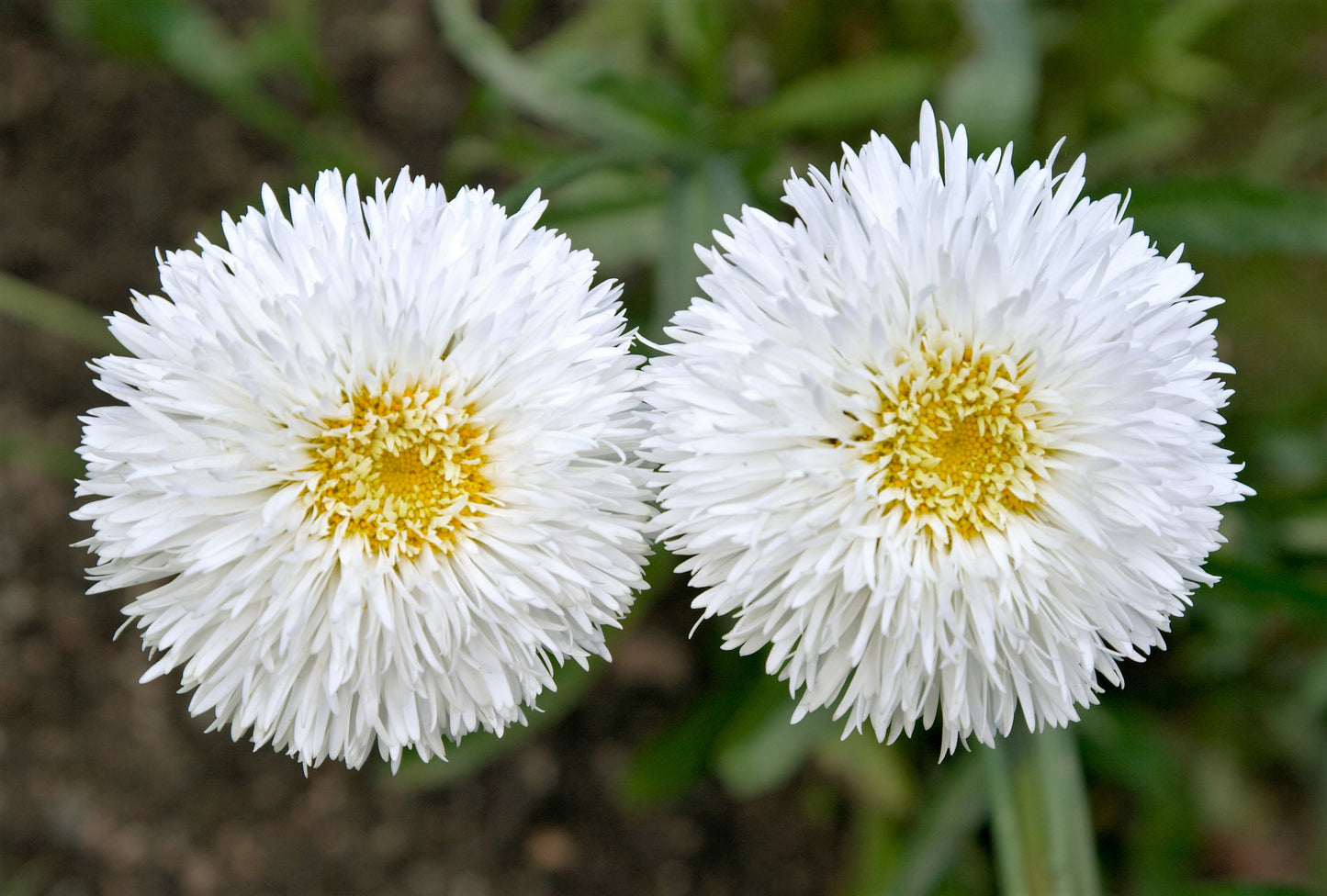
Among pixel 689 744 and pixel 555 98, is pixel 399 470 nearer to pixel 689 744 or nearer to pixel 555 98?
pixel 555 98

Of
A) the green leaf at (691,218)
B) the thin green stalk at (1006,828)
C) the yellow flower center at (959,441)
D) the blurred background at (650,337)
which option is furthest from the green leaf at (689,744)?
the yellow flower center at (959,441)

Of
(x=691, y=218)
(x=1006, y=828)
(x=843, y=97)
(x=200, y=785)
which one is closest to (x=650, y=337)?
(x=691, y=218)

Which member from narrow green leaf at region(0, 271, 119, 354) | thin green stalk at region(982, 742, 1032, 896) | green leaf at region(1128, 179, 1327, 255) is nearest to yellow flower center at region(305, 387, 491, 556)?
thin green stalk at region(982, 742, 1032, 896)

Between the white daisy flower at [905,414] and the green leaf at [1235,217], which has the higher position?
the green leaf at [1235,217]

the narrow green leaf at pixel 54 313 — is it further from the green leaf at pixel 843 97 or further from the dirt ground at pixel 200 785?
the green leaf at pixel 843 97

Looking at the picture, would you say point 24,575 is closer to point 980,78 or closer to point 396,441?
point 396,441

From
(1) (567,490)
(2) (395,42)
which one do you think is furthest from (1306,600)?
(2) (395,42)

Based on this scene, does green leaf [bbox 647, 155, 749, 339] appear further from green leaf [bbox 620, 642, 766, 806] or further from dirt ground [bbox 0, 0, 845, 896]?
dirt ground [bbox 0, 0, 845, 896]
